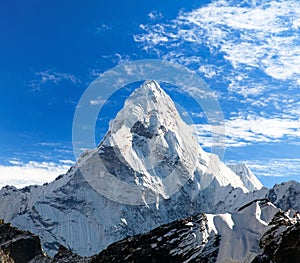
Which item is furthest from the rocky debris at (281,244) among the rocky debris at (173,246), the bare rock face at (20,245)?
the bare rock face at (20,245)

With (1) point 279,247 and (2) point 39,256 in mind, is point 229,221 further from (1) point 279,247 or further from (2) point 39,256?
(2) point 39,256

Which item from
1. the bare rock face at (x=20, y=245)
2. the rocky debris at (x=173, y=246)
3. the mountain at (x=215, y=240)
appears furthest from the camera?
the bare rock face at (x=20, y=245)

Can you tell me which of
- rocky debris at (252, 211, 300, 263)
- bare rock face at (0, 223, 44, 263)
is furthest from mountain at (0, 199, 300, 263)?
bare rock face at (0, 223, 44, 263)

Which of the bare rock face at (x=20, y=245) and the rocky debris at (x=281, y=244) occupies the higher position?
the bare rock face at (x=20, y=245)

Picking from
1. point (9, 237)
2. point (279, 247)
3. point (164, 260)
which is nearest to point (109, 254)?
point (164, 260)

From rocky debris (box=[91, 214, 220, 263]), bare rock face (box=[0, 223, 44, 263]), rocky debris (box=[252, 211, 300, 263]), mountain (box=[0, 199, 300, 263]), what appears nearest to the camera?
rocky debris (box=[252, 211, 300, 263])

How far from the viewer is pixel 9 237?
173 metres

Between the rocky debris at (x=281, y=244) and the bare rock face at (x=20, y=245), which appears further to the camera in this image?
the bare rock face at (x=20, y=245)

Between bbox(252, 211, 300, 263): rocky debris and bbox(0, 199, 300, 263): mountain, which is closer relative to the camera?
bbox(252, 211, 300, 263): rocky debris

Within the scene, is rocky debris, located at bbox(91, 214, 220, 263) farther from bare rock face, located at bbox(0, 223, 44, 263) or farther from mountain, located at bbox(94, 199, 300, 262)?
bare rock face, located at bbox(0, 223, 44, 263)

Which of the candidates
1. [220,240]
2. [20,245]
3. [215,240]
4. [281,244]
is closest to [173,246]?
[215,240]

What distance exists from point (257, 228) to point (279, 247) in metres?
20.5

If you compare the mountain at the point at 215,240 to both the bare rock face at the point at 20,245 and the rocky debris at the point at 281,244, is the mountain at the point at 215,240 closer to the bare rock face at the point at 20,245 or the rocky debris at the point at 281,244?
the rocky debris at the point at 281,244

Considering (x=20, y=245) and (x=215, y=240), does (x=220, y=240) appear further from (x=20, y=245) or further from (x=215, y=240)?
(x=20, y=245)
